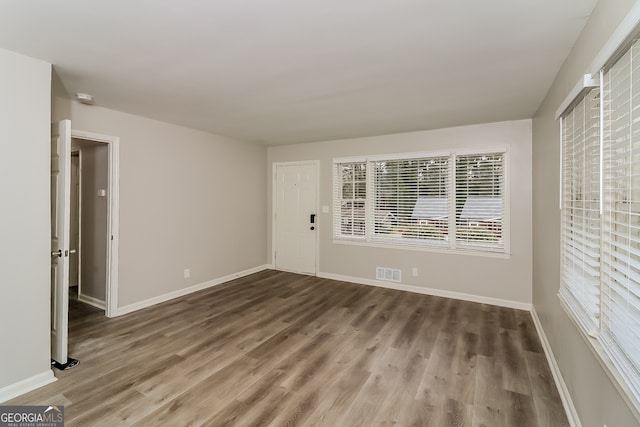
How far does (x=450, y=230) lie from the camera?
427cm

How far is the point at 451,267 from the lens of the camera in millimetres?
4266

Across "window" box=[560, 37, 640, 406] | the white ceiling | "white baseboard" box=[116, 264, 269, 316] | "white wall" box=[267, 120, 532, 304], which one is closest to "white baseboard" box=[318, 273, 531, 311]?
"white wall" box=[267, 120, 532, 304]

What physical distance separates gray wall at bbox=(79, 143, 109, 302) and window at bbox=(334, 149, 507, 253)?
3.42m

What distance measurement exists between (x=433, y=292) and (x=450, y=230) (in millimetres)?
967

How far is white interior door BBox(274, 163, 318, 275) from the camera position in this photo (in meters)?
5.46

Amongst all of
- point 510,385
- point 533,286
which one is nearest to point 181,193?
point 510,385

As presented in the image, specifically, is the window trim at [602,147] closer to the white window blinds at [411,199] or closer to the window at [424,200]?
the window at [424,200]

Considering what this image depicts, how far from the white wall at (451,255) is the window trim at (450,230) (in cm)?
6

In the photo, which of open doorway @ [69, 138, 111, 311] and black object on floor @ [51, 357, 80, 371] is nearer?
black object on floor @ [51, 357, 80, 371]

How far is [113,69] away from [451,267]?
4.52 metres

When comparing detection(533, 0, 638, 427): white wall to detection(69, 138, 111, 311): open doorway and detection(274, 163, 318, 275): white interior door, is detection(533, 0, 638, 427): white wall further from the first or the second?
detection(69, 138, 111, 311): open doorway

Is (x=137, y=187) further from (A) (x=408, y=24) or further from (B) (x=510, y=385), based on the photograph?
(B) (x=510, y=385)

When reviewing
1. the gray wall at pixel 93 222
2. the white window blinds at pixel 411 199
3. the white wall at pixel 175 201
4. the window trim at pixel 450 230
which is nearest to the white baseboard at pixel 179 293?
the white wall at pixel 175 201

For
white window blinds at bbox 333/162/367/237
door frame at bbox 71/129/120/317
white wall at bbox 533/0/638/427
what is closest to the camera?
white wall at bbox 533/0/638/427
